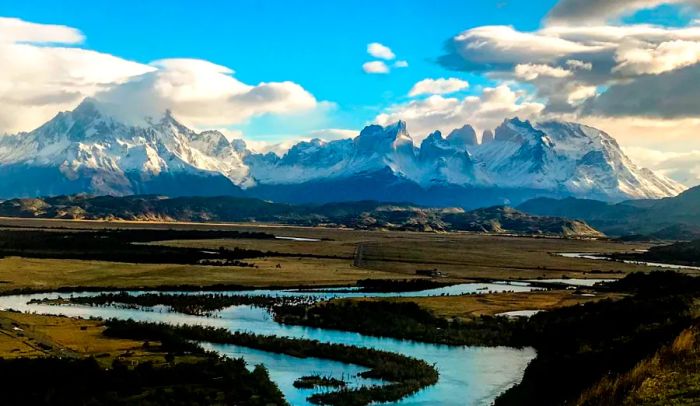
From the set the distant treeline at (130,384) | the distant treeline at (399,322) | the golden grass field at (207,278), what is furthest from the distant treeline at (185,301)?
the distant treeline at (130,384)

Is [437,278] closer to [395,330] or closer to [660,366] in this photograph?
[395,330]

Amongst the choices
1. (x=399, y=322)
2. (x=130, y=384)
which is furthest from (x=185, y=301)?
(x=130, y=384)

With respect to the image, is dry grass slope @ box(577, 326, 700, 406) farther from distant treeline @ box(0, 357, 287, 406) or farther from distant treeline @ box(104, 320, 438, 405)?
distant treeline @ box(0, 357, 287, 406)

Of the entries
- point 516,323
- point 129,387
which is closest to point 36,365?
point 129,387

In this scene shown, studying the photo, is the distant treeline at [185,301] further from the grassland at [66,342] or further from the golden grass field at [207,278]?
the grassland at [66,342]

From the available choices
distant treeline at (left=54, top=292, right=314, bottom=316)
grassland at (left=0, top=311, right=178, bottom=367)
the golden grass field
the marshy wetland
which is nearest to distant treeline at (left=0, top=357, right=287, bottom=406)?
A: the marshy wetland
